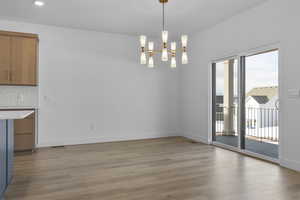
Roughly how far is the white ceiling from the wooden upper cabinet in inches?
20.1

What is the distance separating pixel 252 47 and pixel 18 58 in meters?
4.90

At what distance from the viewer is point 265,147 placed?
15.9 feet

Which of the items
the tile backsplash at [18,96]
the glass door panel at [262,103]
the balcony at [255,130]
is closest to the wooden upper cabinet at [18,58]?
the tile backsplash at [18,96]

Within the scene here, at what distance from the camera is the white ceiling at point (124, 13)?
161 inches

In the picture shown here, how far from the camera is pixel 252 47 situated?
432 centimetres

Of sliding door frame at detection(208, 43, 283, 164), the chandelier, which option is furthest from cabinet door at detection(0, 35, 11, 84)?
sliding door frame at detection(208, 43, 283, 164)

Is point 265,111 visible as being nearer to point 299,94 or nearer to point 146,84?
point 299,94

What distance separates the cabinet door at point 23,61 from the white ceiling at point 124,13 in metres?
0.59

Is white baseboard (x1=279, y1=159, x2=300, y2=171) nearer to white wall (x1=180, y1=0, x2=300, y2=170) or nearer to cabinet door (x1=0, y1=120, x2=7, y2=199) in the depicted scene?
white wall (x1=180, y1=0, x2=300, y2=170)

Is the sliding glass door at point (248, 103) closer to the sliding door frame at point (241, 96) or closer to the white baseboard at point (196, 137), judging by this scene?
the sliding door frame at point (241, 96)

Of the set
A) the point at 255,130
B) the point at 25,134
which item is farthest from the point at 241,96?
the point at 25,134

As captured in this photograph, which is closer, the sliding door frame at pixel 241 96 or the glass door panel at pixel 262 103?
the sliding door frame at pixel 241 96

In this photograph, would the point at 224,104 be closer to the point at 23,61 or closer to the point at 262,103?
the point at 262,103

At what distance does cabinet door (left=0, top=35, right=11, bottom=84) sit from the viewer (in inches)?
182
